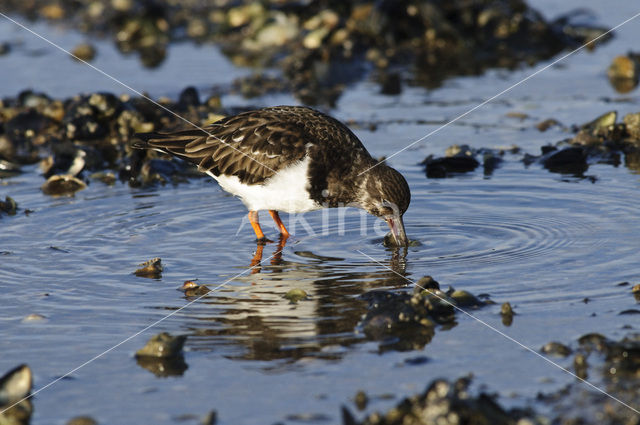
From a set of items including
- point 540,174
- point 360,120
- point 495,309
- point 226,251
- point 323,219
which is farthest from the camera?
point 360,120

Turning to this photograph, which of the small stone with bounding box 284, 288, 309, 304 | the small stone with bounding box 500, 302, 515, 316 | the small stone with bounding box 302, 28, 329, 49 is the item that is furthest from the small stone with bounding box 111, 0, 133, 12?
the small stone with bounding box 500, 302, 515, 316

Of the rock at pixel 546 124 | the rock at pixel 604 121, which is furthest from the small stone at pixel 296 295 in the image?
the rock at pixel 546 124

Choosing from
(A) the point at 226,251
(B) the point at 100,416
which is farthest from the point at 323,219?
(B) the point at 100,416

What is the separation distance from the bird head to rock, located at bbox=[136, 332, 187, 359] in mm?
2687

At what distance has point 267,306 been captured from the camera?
6.20 meters

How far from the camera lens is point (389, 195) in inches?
297

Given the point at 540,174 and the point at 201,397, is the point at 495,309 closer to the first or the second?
the point at 201,397

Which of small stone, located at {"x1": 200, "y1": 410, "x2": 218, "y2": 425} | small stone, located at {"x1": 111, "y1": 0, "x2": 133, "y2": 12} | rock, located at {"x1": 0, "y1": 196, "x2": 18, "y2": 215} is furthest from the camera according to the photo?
small stone, located at {"x1": 111, "y1": 0, "x2": 133, "y2": 12}

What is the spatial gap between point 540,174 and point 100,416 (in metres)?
5.99

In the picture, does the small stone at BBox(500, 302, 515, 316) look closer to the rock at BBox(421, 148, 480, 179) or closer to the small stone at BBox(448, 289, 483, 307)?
the small stone at BBox(448, 289, 483, 307)

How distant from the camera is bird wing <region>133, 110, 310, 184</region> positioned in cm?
765

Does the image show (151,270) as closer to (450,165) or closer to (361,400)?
(361,400)

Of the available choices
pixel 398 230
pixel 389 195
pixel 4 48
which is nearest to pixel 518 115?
pixel 389 195

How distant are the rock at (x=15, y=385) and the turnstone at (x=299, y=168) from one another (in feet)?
10.6
